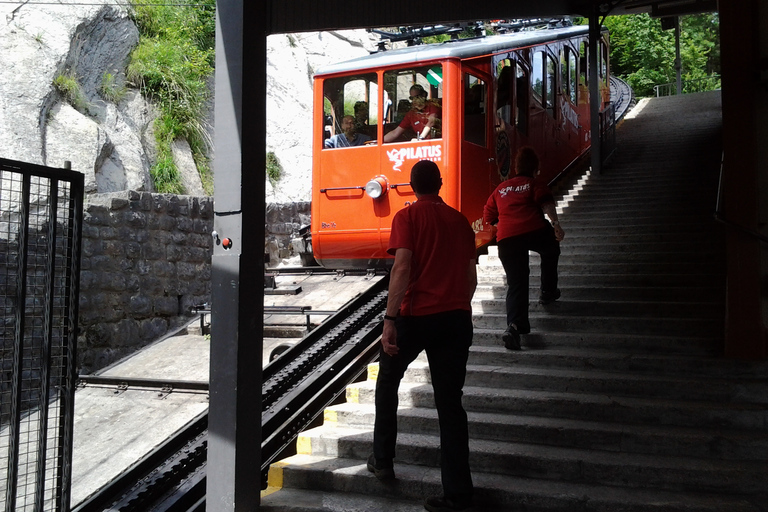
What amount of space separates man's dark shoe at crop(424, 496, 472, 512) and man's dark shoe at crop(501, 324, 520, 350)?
6.79ft

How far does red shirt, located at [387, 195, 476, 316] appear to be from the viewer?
390cm

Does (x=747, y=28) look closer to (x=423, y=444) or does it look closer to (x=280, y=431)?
(x=423, y=444)

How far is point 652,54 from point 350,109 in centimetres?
2876

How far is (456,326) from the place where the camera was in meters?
3.85

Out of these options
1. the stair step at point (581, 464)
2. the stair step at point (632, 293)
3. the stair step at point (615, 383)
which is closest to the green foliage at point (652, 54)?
the stair step at point (632, 293)

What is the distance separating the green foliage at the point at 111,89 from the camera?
13531 millimetres

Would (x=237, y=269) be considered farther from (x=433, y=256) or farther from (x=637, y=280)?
(x=637, y=280)

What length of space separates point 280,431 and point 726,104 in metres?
4.09

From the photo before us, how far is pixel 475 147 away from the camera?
8.04m

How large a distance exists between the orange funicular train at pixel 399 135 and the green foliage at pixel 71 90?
5.64m

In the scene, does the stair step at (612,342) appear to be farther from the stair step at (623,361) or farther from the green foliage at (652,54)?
the green foliage at (652,54)

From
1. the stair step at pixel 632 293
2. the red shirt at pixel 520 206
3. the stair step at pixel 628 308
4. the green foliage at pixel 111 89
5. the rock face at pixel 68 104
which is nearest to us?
the red shirt at pixel 520 206

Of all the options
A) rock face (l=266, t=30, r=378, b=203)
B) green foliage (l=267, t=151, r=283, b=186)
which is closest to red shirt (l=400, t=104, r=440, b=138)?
rock face (l=266, t=30, r=378, b=203)

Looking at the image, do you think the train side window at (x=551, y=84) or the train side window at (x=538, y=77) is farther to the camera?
the train side window at (x=551, y=84)
